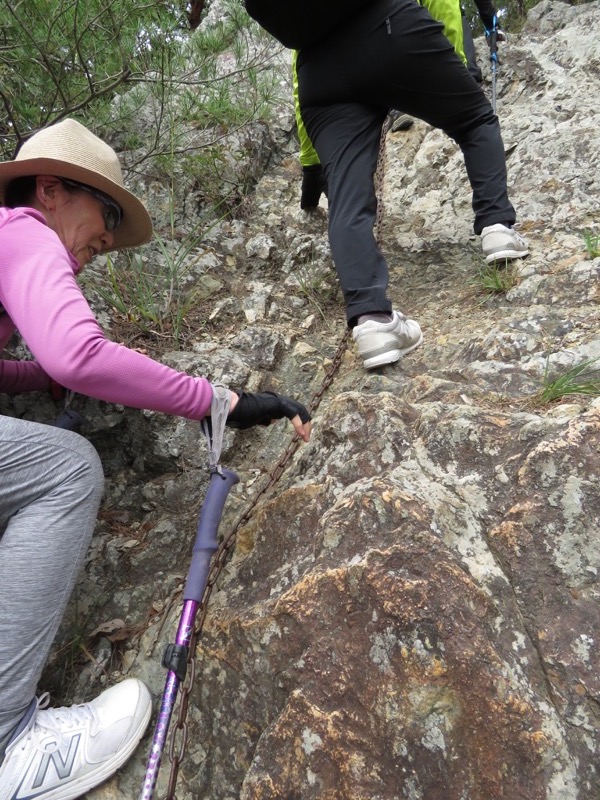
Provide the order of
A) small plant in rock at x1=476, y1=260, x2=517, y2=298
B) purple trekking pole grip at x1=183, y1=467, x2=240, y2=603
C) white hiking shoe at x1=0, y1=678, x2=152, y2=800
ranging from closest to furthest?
white hiking shoe at x1=0, y1=678, x2=152, y2=800, purple trekking pole grip at x1=183, y1=467, x2=240, y2=603, small plant in rock at x1=476, y1=260, x2=517, y2=298

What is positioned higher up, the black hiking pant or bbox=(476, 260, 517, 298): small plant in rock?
the black hiking pant

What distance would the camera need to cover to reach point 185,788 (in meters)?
1.50

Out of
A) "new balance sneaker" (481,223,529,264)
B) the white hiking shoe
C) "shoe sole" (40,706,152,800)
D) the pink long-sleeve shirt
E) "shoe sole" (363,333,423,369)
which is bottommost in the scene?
"shoe sole" (40,706,152,800)

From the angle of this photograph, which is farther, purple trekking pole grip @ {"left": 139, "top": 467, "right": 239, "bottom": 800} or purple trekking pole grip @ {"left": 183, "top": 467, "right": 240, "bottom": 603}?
purple trekking pole grip @ {"left": 183, "top": 467, "right": 240, "bottom": 603}

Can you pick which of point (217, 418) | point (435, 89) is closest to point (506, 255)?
point (435, 89)

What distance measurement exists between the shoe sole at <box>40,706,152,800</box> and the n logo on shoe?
0.11 ft

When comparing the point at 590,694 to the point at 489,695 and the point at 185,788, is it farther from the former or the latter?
the point at 185,788

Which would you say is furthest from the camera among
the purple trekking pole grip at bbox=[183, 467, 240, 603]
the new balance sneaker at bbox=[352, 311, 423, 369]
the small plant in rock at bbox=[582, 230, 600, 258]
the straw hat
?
the small plant in rock at bbox=[582, 230, 600, 258]

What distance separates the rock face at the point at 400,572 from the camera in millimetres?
1253

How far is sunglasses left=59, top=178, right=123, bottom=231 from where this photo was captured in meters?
1.90

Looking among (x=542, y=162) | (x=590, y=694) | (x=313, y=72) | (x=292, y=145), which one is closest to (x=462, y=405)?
(x=590, y=694)

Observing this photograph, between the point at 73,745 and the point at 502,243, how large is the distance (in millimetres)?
2845

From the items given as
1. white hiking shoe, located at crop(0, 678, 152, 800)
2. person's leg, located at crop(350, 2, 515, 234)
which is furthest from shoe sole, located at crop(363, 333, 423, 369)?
white hiking shoe, located at crop(0, 678, 152, 800)

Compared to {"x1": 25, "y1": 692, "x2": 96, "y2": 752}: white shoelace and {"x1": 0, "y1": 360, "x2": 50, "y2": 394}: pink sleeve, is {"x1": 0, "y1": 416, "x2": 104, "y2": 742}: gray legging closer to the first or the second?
{"x1": 25, "y1": 692, "x2": 96, "y2": 752}: white shoelace
